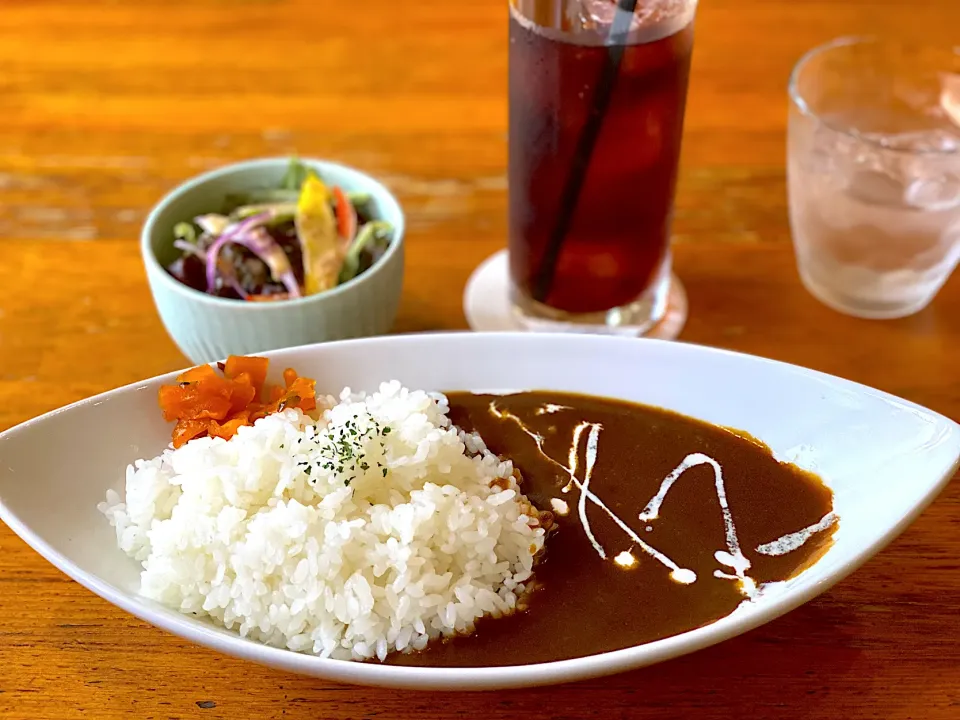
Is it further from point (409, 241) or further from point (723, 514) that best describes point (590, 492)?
point (409, 241)

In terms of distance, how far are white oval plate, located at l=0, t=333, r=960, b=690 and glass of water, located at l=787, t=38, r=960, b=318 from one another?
0.54 metres

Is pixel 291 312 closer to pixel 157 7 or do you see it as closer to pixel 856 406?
pixel 856 406

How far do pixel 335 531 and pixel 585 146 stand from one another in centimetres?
82

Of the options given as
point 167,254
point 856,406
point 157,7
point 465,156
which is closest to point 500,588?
point 856,406

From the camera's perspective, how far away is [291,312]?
169 cm

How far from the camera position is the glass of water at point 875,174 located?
184 centimetres

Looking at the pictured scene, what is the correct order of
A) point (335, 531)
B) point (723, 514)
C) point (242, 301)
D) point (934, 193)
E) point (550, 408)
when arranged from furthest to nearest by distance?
point (934, 193), point (242, 301), point (550, 408), point (723, 514), point (335, 531)

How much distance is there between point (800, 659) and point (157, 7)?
273 centimetres

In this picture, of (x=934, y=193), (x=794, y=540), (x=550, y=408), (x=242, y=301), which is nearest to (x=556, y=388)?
(x=550, y=408)

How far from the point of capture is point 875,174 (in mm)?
1875

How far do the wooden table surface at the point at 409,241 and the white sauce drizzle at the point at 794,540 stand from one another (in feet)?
0.46

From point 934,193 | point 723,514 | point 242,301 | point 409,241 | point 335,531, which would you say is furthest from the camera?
point 409,241

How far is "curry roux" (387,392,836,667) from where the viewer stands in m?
1.29

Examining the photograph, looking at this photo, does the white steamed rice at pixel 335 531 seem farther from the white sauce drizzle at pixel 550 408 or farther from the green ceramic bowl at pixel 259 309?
the green ceramic bowl at pixel 259 309
